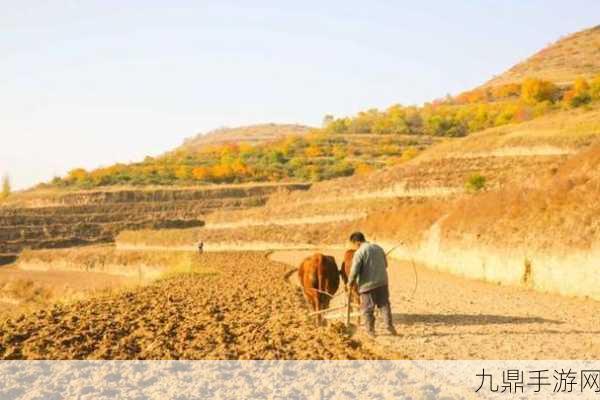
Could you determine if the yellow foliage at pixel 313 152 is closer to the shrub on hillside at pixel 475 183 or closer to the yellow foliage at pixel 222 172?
the yellow foliage at pixel 222 172

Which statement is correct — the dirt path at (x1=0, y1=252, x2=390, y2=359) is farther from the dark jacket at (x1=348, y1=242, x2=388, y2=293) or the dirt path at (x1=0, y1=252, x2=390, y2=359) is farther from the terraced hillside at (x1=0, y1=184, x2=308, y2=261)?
the terraced hillside at (x1=0, y1=184, x2=308, y2=261)

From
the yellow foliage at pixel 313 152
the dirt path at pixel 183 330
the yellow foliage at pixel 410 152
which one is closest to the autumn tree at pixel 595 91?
the yellow foliage at pixel 410 152

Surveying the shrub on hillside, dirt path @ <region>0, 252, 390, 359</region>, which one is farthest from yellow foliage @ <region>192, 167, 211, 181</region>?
dirt path @ <region>0, 252, 390, 359</region>

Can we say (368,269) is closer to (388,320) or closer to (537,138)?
(388,320)

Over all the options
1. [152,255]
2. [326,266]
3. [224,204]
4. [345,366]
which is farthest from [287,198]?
[345,366]

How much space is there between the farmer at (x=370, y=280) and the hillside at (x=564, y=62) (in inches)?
4488

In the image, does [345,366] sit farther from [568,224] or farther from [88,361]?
[568,224]

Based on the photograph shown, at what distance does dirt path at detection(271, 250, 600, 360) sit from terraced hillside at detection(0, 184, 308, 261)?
6135 centimetres

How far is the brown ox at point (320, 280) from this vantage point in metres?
15.2

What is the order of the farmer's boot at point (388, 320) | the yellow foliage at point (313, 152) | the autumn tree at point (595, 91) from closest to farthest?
the farmer's boot at point (388, 320)
the autumn tree at point (595, 91)
the yellow foliage at point (313, 152)

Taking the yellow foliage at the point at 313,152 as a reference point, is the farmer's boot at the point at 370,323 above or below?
below

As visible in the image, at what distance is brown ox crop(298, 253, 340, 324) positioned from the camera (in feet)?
49.9

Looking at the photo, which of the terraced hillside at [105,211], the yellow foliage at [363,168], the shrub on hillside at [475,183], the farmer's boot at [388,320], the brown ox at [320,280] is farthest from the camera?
the yellow foliage at [363,168]

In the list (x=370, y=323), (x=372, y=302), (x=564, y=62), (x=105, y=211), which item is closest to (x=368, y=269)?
(x=372, y=302)
